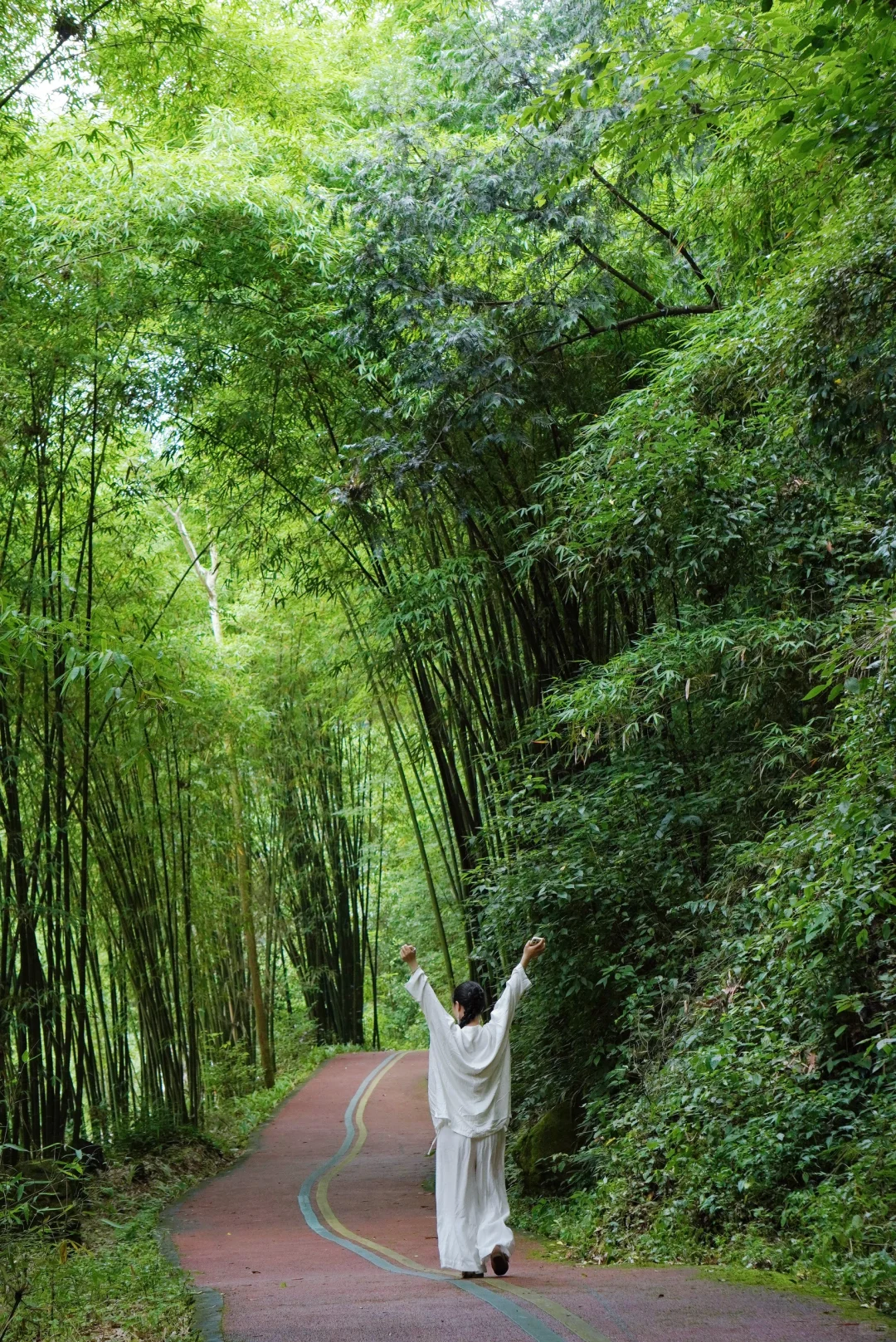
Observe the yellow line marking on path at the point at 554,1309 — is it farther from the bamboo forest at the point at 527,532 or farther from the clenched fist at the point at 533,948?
the clenched fist at the point at 533,948

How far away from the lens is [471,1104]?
4.29 m

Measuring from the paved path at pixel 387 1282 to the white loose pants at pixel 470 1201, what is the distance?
124 millimetres

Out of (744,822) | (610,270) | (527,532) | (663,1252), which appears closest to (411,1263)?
(663,1252)

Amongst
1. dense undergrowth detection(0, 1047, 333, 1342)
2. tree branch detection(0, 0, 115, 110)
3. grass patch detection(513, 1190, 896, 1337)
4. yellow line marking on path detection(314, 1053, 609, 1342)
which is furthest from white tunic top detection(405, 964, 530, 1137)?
tree branch detection(0, 0, 115, 110)

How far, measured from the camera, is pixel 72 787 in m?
7.96

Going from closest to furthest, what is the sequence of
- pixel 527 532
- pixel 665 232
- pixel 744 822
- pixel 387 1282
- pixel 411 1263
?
pixel 387 1282, pixel 411 1263, pixel 744 822, pixel 665 232, pixel 527 532

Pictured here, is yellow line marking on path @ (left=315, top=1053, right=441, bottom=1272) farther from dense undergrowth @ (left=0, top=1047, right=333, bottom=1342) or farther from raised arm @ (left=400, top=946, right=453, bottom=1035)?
raised arm @ (left=400, top=946, right=453, bottom=1035)

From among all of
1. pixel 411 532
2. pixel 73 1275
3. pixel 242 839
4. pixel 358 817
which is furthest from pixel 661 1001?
pixel 358 817

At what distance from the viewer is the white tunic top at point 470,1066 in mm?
4273

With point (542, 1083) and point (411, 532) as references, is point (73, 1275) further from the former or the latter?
point (411, 532)

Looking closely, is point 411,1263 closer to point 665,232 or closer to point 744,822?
point 744,822

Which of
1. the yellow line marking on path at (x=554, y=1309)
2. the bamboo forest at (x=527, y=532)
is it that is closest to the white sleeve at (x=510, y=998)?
the yellow line marking on path at (x=554, y=1309)

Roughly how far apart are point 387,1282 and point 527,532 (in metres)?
4.35

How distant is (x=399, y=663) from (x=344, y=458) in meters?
1.56
